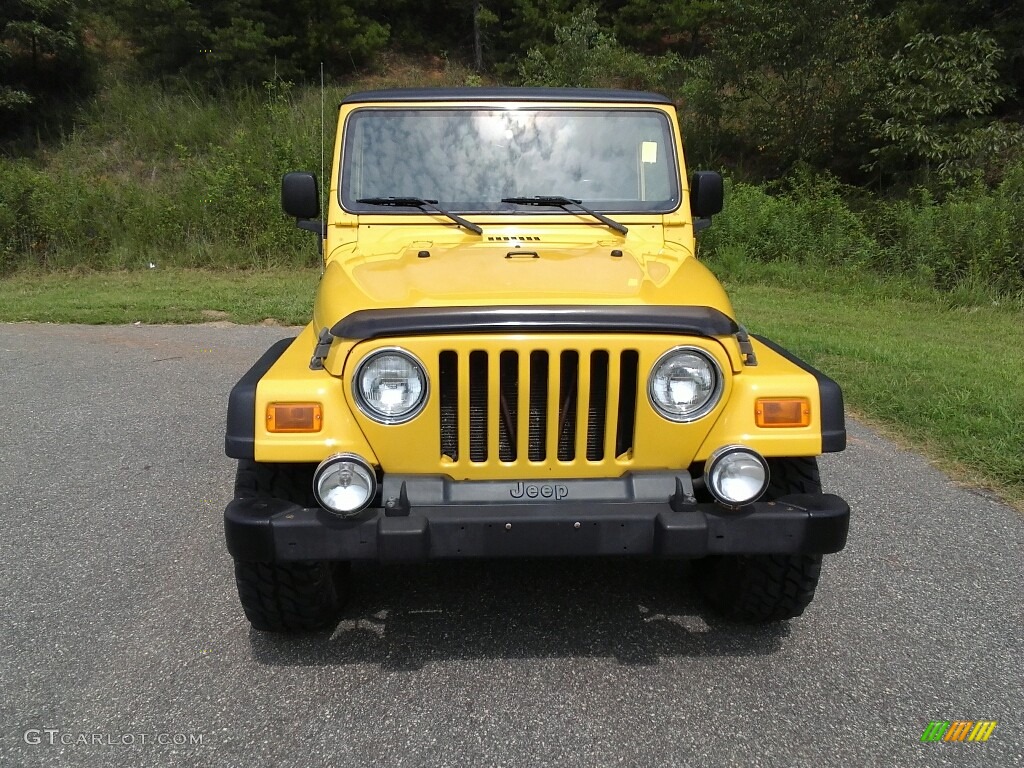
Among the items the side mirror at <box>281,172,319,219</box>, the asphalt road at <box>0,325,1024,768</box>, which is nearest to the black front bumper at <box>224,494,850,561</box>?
the asphalt road at <box>0,325,1024,768</box>

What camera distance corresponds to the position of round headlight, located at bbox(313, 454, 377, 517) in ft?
7.54

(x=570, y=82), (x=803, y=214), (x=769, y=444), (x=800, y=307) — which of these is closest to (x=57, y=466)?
(x=769, y=444)

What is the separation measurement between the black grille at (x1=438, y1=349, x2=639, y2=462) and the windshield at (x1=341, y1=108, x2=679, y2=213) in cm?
132

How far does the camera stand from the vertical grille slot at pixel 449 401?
2.41 m

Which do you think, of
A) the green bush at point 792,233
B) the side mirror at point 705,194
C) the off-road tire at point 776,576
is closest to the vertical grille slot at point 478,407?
the off-road tire at point 776,576

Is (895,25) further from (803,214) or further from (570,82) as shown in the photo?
(570,82)

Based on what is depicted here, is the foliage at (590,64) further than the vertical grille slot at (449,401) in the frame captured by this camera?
Yes

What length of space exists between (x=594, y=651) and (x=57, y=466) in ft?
11.1

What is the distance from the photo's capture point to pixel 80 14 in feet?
68.6

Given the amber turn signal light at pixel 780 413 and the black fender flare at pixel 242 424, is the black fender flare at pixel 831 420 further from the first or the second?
the black fender flare at pixel 242 424

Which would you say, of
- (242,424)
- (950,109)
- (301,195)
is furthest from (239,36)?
(242,424)

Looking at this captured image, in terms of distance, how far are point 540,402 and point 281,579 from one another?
3.29ft

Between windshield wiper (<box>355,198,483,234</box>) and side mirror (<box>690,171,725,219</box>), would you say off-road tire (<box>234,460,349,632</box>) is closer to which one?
windshield wiper (<box>355,198,483,234</box>)

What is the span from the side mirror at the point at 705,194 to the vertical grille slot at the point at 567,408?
1.69 meters
